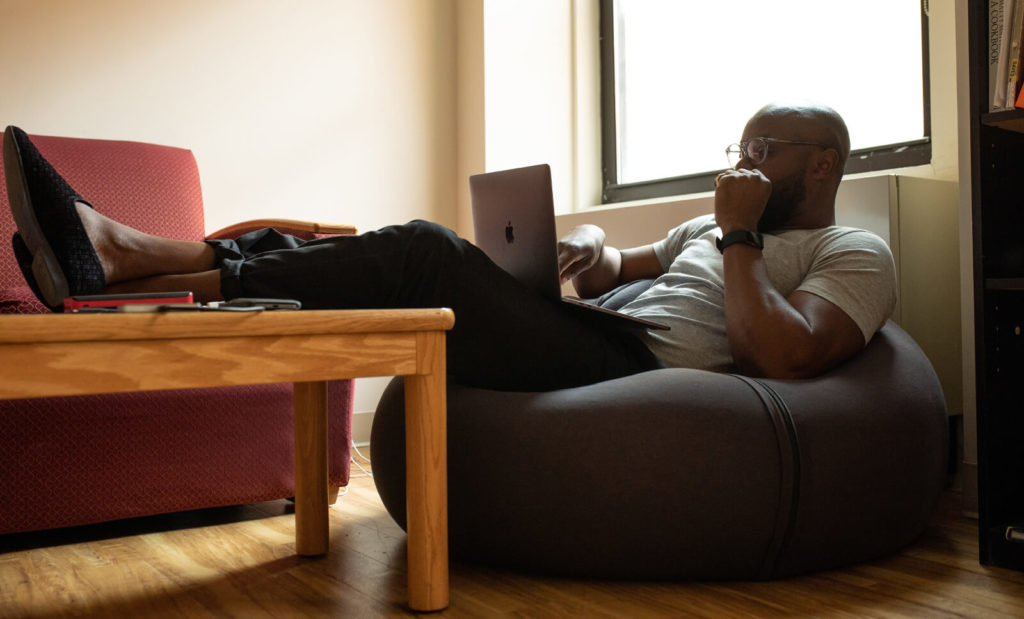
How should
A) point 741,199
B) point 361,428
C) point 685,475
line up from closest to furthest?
point 685,475 < point 741,199 < point 361,428

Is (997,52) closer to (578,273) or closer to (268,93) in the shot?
(578,273)

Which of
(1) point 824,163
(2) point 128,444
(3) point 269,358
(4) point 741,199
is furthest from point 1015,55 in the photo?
(2) point 128,444

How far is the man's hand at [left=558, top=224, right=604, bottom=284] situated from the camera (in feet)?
6.58

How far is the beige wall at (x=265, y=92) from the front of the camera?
267 cm

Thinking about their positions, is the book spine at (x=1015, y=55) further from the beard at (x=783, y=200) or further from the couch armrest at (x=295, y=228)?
the couch armrest at (x=295, y=228)

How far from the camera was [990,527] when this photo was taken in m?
1.59

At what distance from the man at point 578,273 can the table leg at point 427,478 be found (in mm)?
199

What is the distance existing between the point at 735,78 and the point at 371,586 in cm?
224

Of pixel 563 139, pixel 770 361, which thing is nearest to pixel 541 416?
pixel 770 361

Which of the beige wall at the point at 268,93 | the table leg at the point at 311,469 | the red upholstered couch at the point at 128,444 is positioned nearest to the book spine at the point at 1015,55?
the table leg at the point at 311,469

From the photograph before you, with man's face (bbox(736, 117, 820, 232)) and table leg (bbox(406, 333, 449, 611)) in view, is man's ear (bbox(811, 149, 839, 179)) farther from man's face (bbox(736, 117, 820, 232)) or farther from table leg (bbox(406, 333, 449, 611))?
table leg (bbox(406, 333, 449, 611))

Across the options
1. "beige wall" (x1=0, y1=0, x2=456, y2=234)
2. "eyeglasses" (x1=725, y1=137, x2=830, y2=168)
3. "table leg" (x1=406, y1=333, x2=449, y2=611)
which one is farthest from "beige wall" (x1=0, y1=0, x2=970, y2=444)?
"table leg" (x1=406, y1=333, x2=449, y2=611)

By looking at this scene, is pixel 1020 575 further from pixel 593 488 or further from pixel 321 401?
pixel 321 401

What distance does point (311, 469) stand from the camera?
5.60 ft
